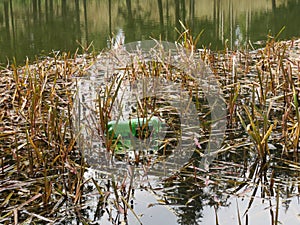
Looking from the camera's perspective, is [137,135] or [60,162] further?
[137,135]

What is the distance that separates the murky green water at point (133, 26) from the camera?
8039 millimetres

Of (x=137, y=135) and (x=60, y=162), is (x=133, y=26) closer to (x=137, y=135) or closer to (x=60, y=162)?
(x=137, y=135)

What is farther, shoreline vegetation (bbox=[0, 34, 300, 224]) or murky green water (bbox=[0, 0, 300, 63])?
murky green water (bbox=[0, 0, 300, 63])

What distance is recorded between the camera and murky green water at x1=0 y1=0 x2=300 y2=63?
8.04 metres

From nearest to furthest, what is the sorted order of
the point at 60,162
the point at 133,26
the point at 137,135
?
the point at 60,162, the point at 137,135, the point at 133,26

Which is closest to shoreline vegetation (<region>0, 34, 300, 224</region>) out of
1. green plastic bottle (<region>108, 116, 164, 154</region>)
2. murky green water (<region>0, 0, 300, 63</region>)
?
green plastic bottle (<region>108, 116, 164, 154</region>)

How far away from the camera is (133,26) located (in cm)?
1093

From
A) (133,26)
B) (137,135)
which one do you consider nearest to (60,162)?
(137,135)

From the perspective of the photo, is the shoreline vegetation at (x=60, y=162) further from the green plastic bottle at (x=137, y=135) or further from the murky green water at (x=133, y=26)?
the murky green water at (x=133, y=26)

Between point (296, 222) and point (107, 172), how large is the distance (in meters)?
0.93

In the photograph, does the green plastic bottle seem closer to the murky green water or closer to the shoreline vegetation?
the shoreline vegetation

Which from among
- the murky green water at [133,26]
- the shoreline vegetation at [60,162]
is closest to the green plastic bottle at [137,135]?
the shoreline vegetation at [60,162]

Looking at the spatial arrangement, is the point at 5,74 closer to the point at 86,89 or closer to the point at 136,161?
the point at 86,89

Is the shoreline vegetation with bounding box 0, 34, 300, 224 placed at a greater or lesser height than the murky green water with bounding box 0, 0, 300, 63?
lesser
